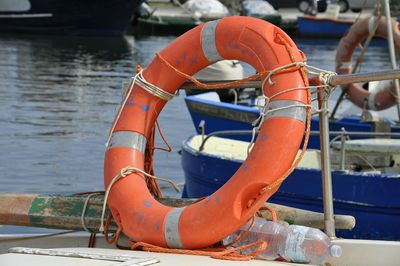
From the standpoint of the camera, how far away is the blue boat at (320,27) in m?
37.9

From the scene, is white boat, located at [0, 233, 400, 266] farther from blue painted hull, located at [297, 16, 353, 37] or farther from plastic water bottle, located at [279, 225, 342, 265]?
blue painted hull, located at [297, 16, 353, 37]

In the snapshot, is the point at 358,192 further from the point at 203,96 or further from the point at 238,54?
the point at 203,96

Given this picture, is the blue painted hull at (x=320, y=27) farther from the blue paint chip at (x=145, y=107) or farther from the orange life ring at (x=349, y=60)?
the blue paint chip at (x=145, y=107)

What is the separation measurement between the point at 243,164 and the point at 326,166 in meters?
0.46

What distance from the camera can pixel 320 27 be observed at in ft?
125

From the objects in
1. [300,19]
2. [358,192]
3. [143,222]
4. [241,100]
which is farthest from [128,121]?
[300,19]

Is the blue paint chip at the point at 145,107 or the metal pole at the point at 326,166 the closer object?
the metal pole at the point at 326,166

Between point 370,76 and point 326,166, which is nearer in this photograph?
point 370,76

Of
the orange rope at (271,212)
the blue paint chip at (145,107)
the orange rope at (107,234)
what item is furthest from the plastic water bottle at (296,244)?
the blue paint chip at (145,107)

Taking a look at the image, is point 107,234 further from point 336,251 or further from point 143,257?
point 336,251

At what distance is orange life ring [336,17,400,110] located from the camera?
42.3 feet

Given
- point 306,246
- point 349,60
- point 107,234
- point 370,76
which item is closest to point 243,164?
point 306,246

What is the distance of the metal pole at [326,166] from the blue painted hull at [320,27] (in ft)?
107

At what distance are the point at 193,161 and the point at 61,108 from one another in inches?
356
